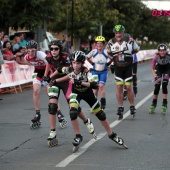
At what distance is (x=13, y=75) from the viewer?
1902 centimetres

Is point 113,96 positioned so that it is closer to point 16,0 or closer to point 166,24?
point 16,0

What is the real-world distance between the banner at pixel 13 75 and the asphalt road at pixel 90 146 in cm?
471

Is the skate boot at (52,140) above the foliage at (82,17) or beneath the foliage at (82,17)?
beneath

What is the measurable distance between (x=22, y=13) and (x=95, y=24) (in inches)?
652

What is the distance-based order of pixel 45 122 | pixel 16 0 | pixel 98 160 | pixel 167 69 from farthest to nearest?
pixel 16 0 → pixel 167 69 → pixel 45 122 → pixel 98 160

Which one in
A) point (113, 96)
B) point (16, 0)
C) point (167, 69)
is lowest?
point (113, 96)

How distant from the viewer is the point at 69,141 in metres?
9.24

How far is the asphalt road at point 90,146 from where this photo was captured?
295 inches

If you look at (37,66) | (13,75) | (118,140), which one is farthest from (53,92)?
(13,75)

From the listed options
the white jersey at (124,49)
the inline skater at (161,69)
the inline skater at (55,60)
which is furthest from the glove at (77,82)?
the inline skater at (161,69)

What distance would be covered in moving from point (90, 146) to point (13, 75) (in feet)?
35.1

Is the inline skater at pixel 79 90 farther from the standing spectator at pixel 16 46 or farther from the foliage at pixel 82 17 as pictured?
the foliage at pixel 82 17

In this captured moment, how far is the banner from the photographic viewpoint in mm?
18125

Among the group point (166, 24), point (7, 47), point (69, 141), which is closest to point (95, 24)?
point (7, 47)
